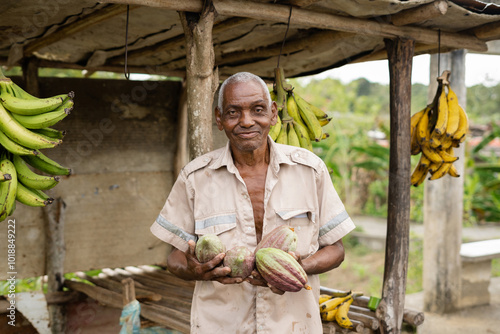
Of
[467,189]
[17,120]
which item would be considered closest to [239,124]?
[17,120]

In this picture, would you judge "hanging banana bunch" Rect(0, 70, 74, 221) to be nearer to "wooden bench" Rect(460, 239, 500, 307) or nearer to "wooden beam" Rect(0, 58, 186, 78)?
"wooden beam" Rect(0, 58, 186, 78)

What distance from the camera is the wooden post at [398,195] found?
3.64m

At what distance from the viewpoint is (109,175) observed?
4.69 meters

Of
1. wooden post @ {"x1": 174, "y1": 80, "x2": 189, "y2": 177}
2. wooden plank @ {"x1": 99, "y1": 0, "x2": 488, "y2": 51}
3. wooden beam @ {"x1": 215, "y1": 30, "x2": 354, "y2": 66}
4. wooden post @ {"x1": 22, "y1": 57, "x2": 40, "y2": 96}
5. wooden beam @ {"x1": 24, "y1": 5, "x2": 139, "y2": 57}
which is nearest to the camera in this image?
wooden plank @ {"x1": 99, "y1": 0, "x2": 488, "y2": 51}

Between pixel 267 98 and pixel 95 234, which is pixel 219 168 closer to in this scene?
pixel 267 98

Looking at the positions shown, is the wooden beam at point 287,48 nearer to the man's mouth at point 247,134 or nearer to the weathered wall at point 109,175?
the weathered wall at point 109,175

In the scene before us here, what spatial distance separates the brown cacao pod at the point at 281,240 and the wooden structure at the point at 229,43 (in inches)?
32.7

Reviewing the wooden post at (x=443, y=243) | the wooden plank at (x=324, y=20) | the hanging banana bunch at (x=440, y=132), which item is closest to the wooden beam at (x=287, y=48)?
the wooden plank at (x=324, y=20)

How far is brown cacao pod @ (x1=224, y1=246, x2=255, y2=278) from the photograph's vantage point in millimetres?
1978

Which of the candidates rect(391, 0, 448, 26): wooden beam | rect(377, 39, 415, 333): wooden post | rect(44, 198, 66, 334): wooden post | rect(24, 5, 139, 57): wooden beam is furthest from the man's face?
rect(44, 198, 66, 334): wooden post

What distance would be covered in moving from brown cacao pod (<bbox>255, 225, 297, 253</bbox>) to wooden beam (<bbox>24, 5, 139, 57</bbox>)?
156 centimetres

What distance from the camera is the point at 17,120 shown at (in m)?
2.38

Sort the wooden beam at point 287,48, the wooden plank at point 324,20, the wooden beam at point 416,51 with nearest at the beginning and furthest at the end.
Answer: the wooden plank at point 324,20 < the wooden beam at point 287,48 < the wooden beam at point 416,51

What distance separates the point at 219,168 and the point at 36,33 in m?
2.10
